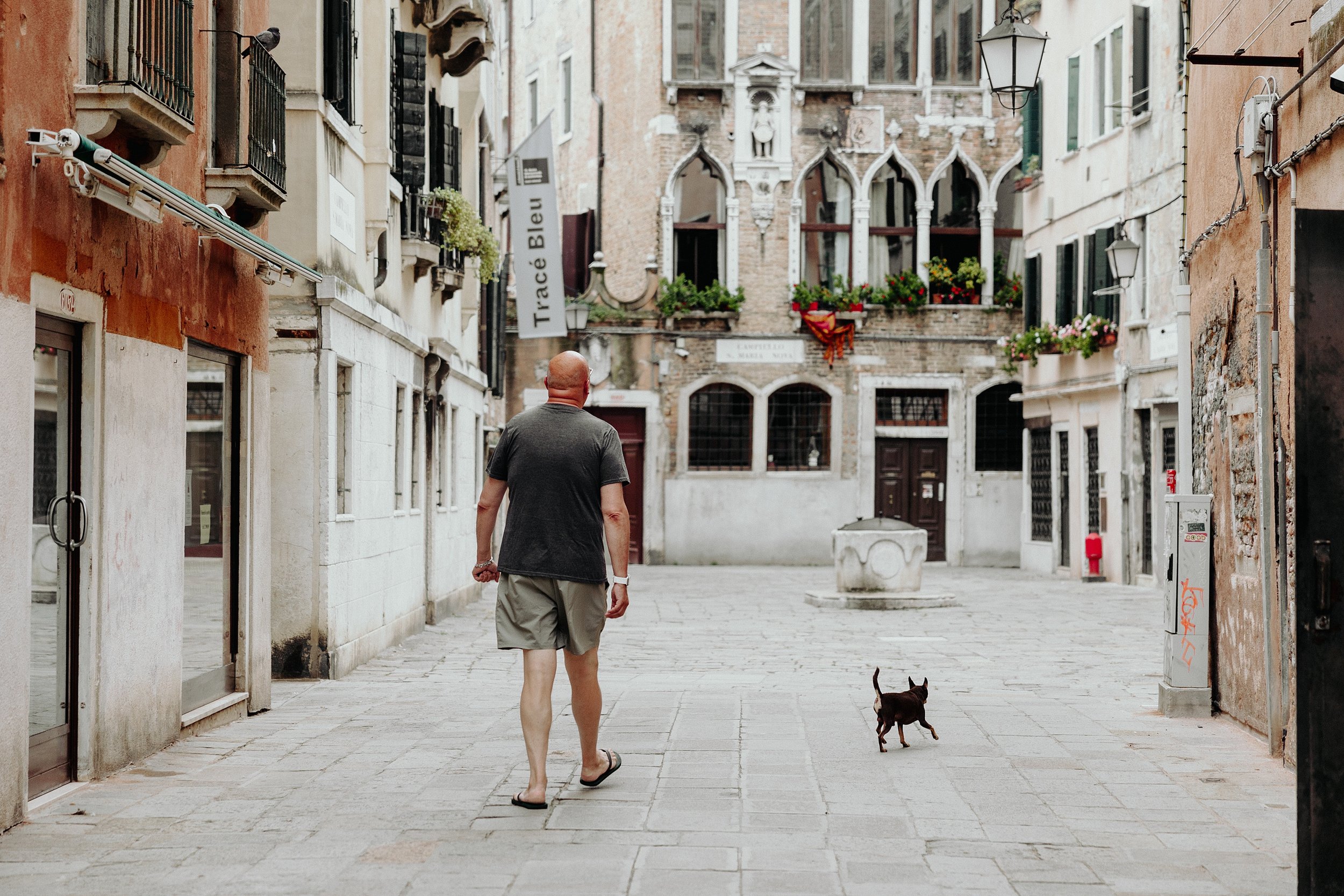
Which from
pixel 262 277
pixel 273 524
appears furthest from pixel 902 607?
pixel 262 277

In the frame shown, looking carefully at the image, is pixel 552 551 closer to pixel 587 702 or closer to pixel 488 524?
pixel 488 524

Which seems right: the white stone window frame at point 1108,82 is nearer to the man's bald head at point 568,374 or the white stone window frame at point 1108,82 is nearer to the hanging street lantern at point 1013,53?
the hanging street lantern at point 1013,53

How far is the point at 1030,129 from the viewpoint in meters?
30.2

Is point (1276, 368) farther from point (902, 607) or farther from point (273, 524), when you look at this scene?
point (902, 607)

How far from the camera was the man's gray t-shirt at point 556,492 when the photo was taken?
23.1 ft

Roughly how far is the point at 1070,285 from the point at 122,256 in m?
22.6

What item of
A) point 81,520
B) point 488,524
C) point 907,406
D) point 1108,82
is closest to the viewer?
point 488,524

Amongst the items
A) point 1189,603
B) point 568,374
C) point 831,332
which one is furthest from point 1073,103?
A: point 568,374

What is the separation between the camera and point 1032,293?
3011cm

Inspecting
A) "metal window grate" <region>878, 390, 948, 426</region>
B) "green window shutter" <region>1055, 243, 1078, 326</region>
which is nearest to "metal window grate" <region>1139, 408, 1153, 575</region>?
"green window shutter" <region>1055, 243, 1078, 326</region>

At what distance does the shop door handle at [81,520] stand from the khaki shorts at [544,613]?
195 cm

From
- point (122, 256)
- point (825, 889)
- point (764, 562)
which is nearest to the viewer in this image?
point (825, 889)

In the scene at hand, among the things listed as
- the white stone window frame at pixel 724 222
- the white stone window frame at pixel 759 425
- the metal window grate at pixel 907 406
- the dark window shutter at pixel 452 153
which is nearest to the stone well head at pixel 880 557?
the dark window shutter at pixel 452 153

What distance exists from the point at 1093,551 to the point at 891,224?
28.4ft
